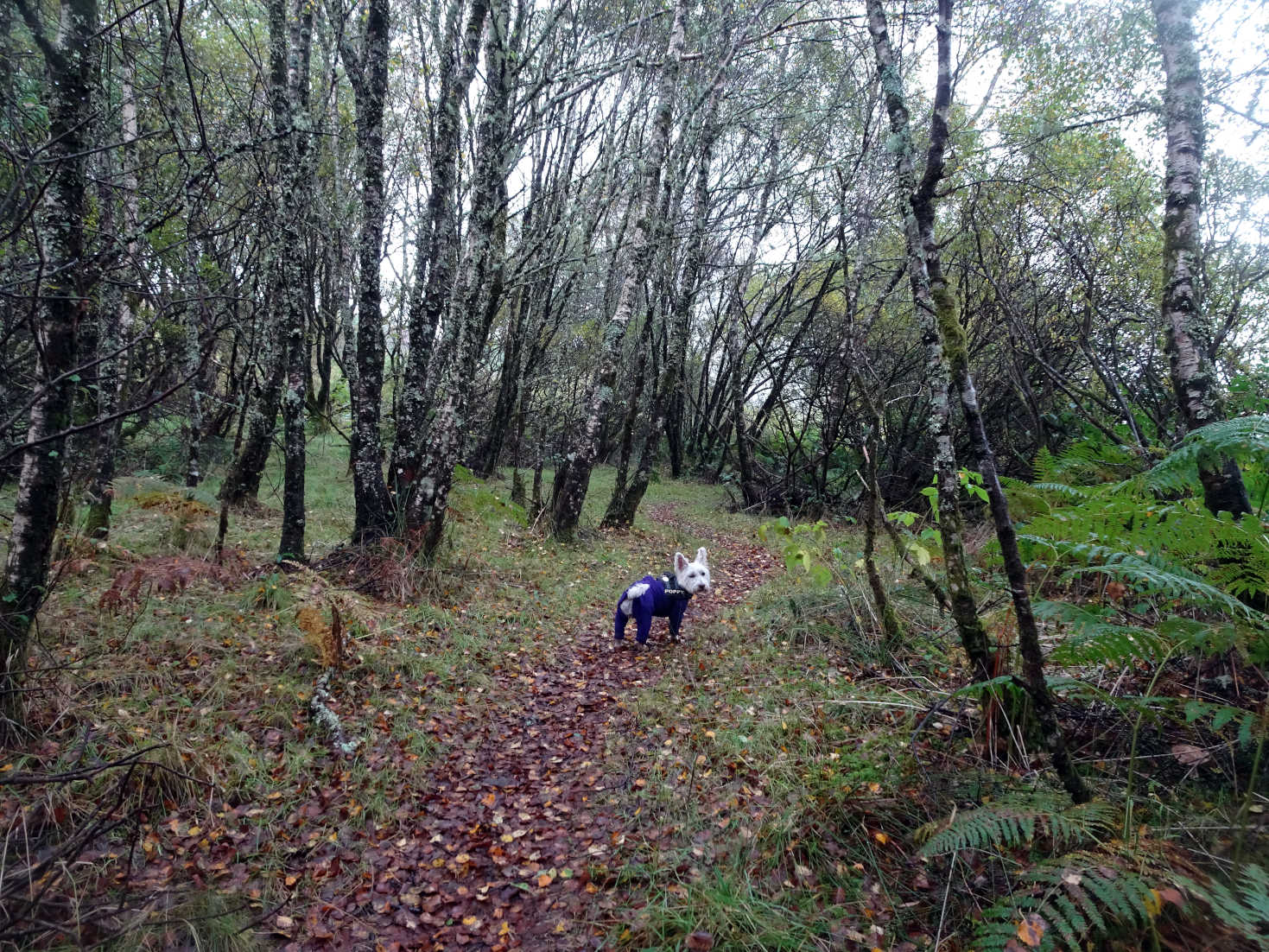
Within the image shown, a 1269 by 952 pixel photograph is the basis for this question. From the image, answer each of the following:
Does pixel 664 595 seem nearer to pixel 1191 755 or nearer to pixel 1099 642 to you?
pixel 1099 642

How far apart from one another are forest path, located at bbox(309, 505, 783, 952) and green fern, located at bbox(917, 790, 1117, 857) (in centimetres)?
163

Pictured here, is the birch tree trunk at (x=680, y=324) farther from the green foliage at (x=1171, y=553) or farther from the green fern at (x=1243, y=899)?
the green fern at (x=1243, y=899)

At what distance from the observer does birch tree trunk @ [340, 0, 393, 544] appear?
6.86 meters

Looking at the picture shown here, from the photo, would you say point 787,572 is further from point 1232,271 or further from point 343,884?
point 1232,271

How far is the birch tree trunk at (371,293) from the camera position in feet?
22.5

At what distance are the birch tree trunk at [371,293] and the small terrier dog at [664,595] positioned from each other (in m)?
3.47

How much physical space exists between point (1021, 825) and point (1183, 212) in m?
5.25

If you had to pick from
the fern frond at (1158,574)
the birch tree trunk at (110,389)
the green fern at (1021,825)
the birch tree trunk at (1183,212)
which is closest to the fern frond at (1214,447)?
the fern frond at (1158,574)

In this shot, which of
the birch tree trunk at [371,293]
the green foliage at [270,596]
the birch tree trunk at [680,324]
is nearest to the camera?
the green foliage at [270,596]

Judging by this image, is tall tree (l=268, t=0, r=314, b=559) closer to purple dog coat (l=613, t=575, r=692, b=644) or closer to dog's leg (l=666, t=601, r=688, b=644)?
purple dog coat (l=613, t=575, r=692, b=644)

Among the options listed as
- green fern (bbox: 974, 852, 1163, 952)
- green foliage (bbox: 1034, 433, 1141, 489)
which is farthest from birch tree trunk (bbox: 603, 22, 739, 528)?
green fern (bbox: 974, 852, 1163, 952)

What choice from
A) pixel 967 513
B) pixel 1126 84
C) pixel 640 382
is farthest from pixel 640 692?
pixel 1126 84

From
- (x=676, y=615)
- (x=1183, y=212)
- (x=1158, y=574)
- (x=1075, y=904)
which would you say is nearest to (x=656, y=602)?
(x=676, y=615)

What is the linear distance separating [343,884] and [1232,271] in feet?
44.6
